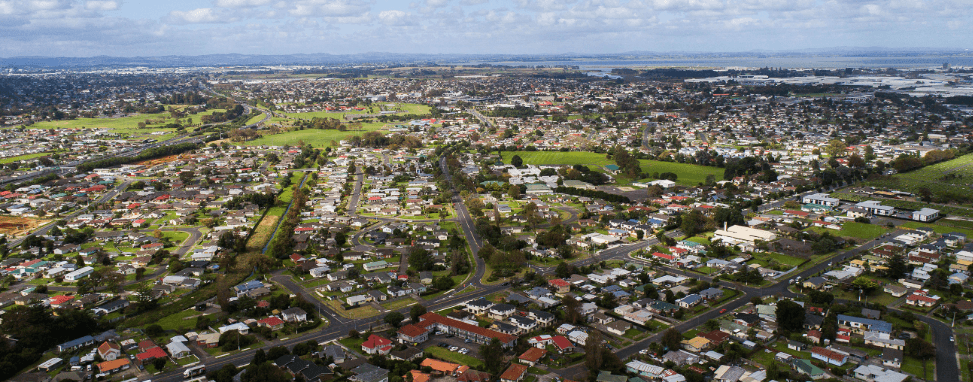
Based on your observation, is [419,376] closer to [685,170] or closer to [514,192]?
A: [514,192]

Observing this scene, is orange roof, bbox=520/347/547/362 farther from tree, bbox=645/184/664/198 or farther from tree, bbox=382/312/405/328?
tree, bbox=645/184/664/198

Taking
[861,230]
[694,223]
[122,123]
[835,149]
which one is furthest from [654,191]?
[122,123]

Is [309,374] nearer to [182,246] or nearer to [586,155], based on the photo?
[182,246]

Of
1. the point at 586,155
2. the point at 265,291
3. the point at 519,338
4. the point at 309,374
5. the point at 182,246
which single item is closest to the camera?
the point at 309,374

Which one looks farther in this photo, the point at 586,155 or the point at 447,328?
the point at 586,155

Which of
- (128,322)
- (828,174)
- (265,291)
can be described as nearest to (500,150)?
(828,174)

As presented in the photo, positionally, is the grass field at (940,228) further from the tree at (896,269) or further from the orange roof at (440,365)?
the orange roof at (440,365)

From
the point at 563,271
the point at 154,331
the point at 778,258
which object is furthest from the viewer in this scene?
the point at 778,258
